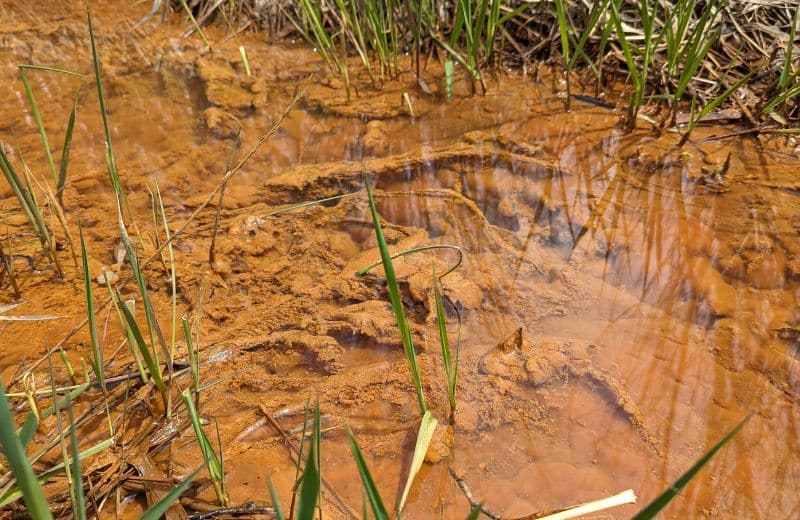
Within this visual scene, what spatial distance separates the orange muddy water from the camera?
4.17ft

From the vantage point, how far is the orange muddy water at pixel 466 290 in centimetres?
127

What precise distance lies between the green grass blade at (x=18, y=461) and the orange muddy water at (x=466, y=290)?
0.58 metres

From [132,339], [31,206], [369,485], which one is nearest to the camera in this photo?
[369,485]

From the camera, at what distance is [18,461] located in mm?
609

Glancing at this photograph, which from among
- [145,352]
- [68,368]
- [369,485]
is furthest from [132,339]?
[369,485]

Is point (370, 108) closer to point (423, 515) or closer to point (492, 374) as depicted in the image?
point (492, 374)

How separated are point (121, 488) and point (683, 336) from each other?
1.48 metres

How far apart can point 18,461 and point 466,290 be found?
1.27m

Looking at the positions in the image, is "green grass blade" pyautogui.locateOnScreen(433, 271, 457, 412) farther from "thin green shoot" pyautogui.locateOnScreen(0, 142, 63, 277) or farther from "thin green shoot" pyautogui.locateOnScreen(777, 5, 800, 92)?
"thin green shoot" pyautogui.locateOnScreen(777, 5, 800, 92)

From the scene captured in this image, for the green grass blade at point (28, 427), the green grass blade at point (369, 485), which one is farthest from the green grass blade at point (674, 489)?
the green grass blade at point (28, 427)

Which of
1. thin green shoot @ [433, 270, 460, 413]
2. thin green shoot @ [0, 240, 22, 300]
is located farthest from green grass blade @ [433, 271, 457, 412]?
thin green shoot @ [0, 240, 22, 300]

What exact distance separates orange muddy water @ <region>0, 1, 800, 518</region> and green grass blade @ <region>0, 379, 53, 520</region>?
584 mm

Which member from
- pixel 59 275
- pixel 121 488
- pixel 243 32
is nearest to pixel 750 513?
pixel 121 488

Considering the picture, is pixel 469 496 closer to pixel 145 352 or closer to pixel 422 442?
pixel 422 442
